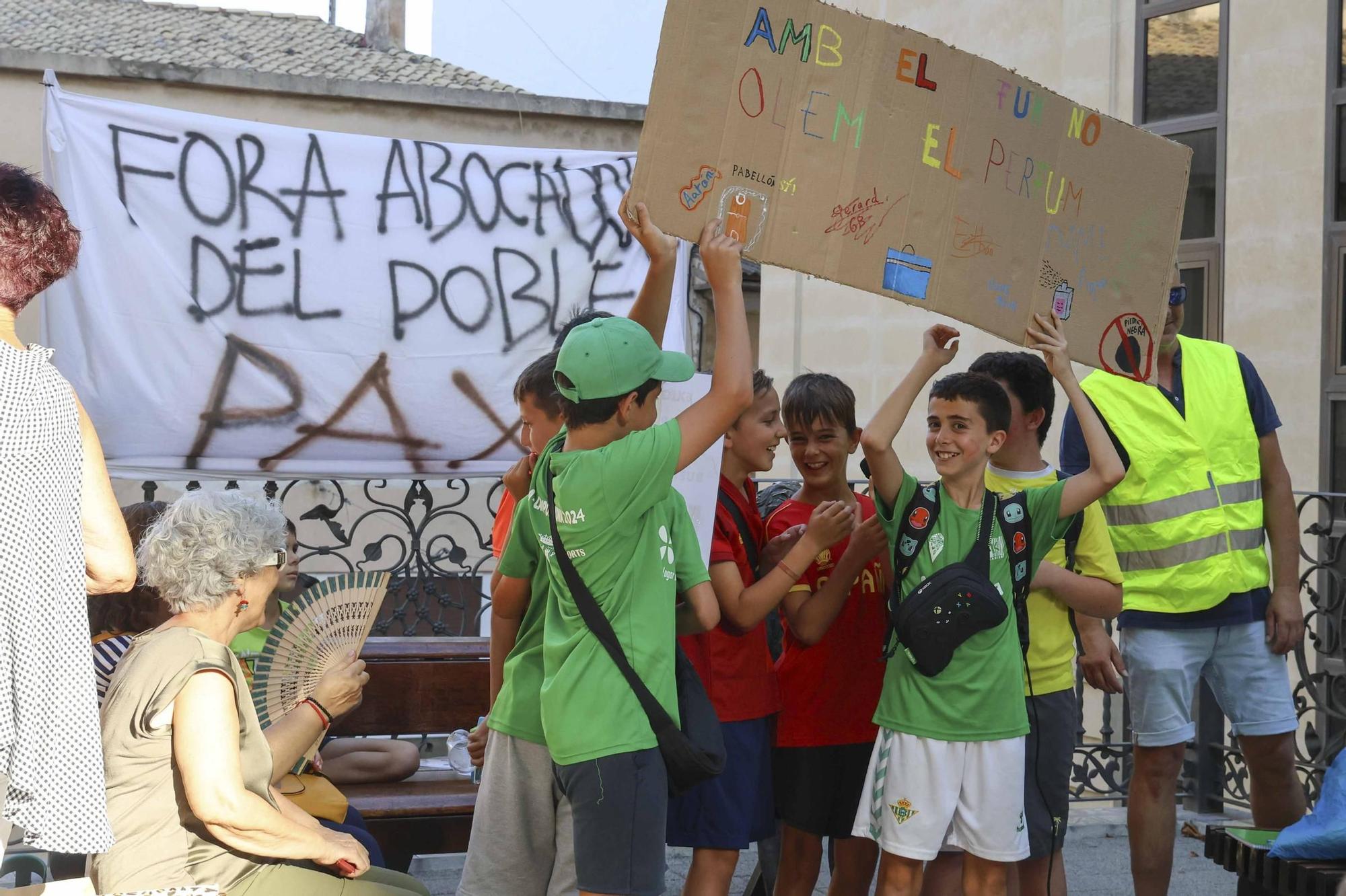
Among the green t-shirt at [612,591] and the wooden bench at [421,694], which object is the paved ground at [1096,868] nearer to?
the wooden bench at [421,694]

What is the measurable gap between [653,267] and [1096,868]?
307 centimetres

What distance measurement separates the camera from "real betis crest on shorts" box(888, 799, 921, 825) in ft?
10.4

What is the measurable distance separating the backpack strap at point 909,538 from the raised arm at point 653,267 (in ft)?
2.41

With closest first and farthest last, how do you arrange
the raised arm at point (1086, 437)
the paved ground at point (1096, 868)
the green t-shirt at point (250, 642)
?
the raised arm at point (1086, 437) < the green t-shirt at point (250, 642) < the paved ground at point (1096, 868)

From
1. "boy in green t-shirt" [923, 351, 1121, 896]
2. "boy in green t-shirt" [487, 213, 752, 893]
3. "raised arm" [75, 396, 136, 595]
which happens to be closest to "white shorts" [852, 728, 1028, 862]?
"boy in green t-shirt" [923, 351, 1121, 896]

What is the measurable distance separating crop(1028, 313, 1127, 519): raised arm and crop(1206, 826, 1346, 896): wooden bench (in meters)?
0.94

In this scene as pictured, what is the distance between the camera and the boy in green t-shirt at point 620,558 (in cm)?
264

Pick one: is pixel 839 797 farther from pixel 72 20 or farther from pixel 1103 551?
pixel 72 20

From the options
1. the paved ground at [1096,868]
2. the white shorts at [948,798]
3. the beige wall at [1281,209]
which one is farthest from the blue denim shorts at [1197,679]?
the beige wall at [1281,209]

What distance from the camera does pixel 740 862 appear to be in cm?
502

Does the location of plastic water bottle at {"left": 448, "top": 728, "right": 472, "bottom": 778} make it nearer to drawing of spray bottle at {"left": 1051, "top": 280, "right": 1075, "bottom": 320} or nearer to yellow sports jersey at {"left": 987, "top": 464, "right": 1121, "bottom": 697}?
yellow sports jersey at {"left": 987, "top": 464, "right": 1121, "bottom": 697}

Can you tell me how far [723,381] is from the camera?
2730 mm

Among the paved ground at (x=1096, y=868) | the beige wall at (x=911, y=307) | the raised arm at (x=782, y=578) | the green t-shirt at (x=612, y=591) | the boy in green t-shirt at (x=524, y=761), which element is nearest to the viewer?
the green t-shirt at (x=612, y=591)

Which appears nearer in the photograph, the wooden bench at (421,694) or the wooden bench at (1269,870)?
the wooden bench at (1269,870)
